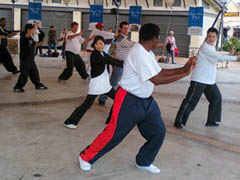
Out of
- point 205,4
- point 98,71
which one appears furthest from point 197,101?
point 205,4

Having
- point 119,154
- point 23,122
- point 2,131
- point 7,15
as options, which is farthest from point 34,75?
point 7,15

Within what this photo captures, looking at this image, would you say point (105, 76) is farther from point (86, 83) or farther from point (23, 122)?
point (86, 83)

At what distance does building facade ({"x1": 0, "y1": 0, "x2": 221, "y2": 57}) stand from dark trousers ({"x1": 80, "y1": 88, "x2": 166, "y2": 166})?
69.9 ft

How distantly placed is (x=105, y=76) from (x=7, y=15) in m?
24.6

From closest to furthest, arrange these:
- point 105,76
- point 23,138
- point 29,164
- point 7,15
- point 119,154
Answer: point 29,164, point 119,154, point 23,138, point 105,76, point 7,15

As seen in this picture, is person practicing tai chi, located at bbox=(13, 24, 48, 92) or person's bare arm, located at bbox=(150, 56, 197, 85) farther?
person practicing tai chi, located at bbox=(13, 24, 48, 92)

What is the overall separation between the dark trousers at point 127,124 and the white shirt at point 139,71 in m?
0.07

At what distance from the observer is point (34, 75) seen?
8242mm

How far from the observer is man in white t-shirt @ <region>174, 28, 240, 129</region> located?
5.36 m

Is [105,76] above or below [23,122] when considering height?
above

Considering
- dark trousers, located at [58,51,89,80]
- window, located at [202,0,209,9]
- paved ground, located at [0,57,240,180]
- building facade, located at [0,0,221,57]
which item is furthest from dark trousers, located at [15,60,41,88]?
window, located at [202,0,209,9]

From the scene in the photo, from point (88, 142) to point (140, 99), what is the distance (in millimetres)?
1493

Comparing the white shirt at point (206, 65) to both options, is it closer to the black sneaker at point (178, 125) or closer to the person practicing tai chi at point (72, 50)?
the black sneaker at point (178, 125)

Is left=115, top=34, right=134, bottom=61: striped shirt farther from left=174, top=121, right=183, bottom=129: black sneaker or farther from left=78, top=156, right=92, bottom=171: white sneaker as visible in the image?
left=78, top=156, right=92, bottom=171: white sneaker
